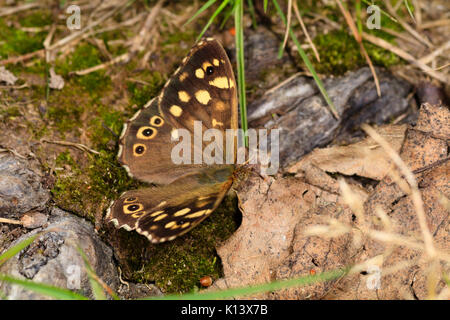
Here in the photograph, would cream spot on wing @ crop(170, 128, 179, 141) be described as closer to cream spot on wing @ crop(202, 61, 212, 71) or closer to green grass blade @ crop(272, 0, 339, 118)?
cream spot on wing @ crop(202, 61, 212, 71)

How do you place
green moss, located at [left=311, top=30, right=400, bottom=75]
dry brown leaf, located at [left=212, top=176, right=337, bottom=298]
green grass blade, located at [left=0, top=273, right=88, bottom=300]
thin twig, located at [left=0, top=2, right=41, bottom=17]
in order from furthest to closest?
thin twig, located at [left=0, top=2, right=41, bottom=17] < green moss, located at [left=311, top=30, right=400, bottom=75] < dry brown leaf, located at [left=212, top=176, right=337, bottom=298] < green grass blade, located at [left=0, top=273, right=88, bottom=300]

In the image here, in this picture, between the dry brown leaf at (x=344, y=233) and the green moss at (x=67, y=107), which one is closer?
the dry brown leaf at (x=344, y=233)

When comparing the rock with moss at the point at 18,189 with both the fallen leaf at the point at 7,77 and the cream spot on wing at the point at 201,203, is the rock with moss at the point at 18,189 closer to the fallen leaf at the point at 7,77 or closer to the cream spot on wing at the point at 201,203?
the fallen leaf at the point at 7,77

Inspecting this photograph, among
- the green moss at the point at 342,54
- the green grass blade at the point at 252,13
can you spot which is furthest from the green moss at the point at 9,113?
the green moss at the point at 342,54

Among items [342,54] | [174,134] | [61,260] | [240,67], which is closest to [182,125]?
[174,134]

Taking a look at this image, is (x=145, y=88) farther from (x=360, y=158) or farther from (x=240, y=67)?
(x=360, y=158)

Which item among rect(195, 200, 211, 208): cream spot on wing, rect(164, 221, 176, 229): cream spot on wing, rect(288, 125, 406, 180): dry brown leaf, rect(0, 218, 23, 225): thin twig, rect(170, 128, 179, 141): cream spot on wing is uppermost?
rect(170, 128, 179, 141): cream spot on wing

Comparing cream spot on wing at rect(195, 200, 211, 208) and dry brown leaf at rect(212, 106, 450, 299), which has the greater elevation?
cream spot on wing at rect(195, 200, 211, 208)

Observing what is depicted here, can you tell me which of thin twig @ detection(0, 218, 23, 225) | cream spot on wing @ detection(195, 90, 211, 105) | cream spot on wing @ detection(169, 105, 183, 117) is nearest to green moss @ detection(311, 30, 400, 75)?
cream spot on wing @ detection(195, 90, 211, 105)
